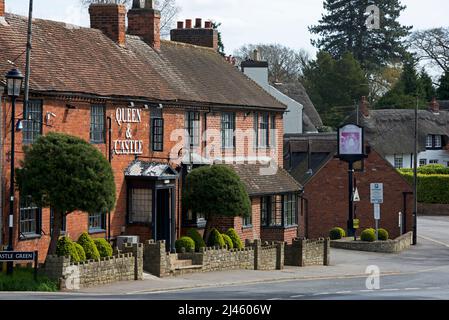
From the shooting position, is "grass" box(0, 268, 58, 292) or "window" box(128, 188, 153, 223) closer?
"grass" box(0, 268, 58, 292)

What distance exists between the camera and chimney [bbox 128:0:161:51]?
Result: 45.5 meters

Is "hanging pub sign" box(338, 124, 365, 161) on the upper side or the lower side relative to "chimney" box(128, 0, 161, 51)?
lower

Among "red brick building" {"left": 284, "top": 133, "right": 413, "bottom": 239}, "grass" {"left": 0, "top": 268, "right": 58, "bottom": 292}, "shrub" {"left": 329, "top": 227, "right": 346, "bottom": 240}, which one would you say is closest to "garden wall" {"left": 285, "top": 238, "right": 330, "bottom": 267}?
"shrub" {"left": 329, "top": 227, "right": 346, "bottom": 240}

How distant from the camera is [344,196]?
64.3 metres

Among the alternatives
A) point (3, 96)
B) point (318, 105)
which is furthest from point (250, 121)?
point (318, 105)

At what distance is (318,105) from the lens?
112625mm

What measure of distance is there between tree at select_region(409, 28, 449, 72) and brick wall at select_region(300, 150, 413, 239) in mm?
51560

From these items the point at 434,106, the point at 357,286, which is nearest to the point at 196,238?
the point at 357,286

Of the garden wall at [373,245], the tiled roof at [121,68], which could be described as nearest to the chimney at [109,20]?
the tiled roof at [121,68]

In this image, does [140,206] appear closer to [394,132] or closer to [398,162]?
[394,132]

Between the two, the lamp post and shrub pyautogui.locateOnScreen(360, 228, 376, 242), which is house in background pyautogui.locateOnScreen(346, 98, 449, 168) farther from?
the lamp post

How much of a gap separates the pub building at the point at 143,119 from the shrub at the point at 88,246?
147 cm
